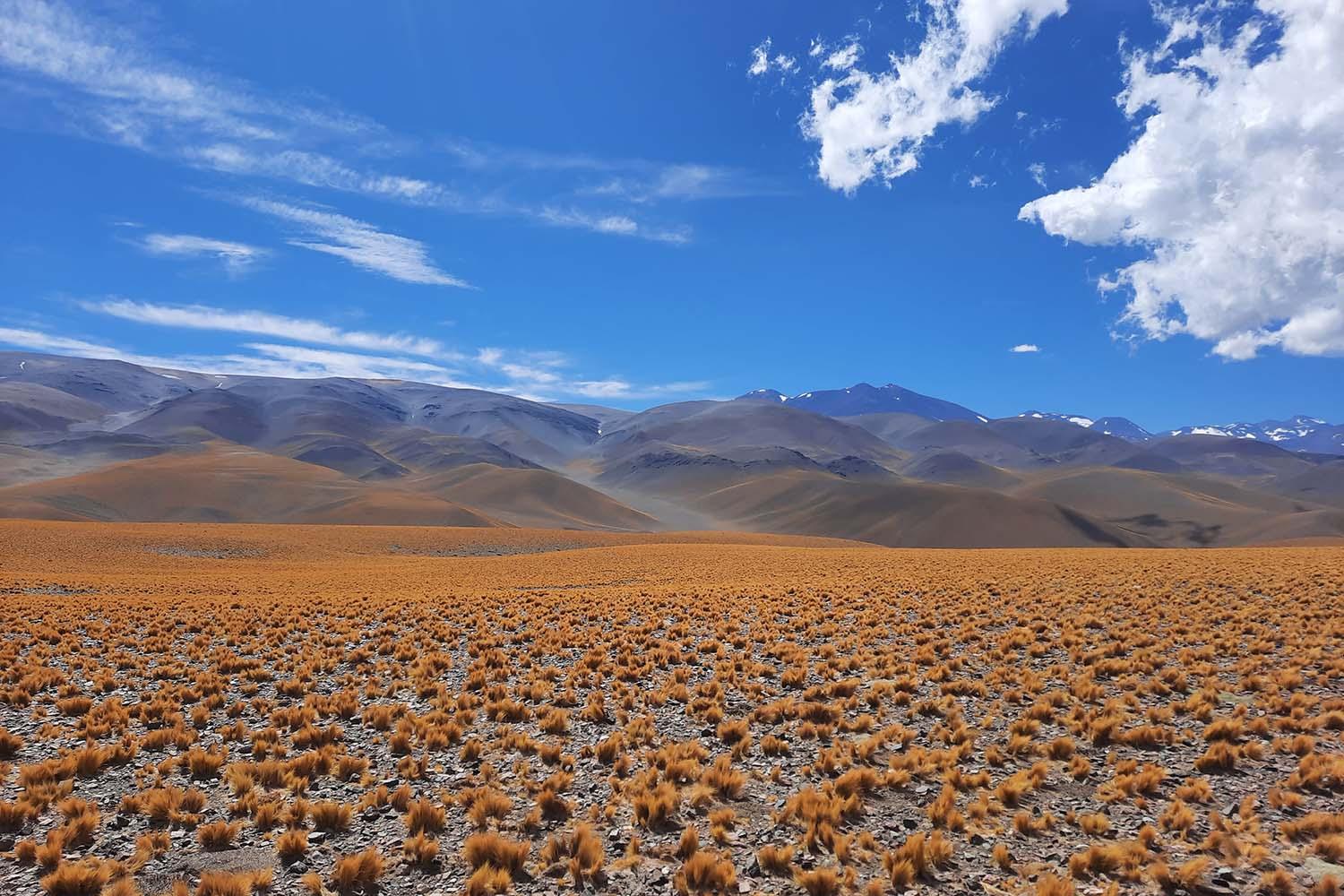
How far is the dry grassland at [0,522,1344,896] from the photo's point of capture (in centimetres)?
653

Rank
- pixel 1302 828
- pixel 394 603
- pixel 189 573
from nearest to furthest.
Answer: pixel 1302 828 < pixel 394 603 < pixel 189 573

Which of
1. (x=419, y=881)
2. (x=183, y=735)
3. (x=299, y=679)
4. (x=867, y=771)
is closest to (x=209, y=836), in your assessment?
(x=419, y=881)

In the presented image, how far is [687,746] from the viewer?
927 cm

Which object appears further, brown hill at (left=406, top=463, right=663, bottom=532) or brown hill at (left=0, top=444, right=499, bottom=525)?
brown hill at (left=406, top=463, right=663, bottom=532)

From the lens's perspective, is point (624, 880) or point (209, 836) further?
point (209, 836)

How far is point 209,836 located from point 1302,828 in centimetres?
1081

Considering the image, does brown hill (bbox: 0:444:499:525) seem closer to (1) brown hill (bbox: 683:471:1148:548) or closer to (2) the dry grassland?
(1) brown hill (bbox: 683:471:1148:548)

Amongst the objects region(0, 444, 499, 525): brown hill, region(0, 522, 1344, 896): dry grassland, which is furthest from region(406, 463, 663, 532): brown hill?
region(0, 522, 1344, 896): dry grassland

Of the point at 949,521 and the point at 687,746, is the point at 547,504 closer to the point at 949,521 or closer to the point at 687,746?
the point at 949,521

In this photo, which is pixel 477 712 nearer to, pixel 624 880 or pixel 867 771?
pixel 624 880

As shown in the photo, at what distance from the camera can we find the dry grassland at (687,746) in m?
6.53

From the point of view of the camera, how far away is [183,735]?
958 cm

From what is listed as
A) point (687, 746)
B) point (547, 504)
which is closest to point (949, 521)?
point (547, 504)

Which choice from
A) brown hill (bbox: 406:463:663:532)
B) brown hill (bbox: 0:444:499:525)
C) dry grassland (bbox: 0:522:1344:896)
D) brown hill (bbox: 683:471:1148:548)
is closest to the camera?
dry grassland (bbox: 0:522:1344:896)
